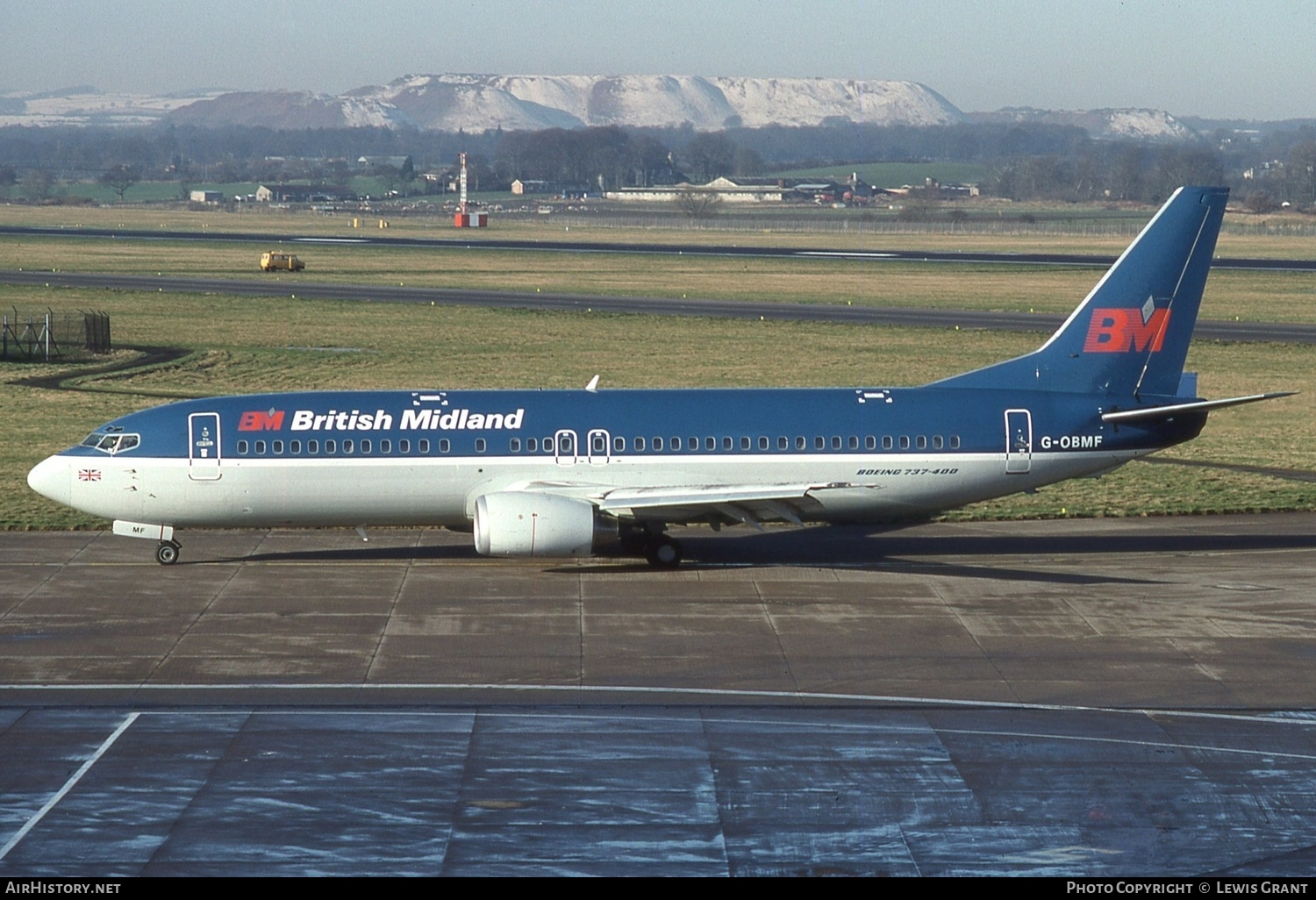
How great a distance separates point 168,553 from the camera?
34.5 metres

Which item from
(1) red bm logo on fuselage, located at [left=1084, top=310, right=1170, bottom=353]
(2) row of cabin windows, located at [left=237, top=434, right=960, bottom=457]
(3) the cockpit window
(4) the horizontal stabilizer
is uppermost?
(1) red bm logo on fuselage, located at [left=1084, top=310, right=1170, bottom=353]

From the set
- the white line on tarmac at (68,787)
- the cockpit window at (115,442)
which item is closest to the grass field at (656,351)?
the cockpit window at (115,442)

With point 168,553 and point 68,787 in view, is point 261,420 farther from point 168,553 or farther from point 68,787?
point 68,787

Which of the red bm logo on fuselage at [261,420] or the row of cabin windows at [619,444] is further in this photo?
the red bm logo on fuselage at [261,420]

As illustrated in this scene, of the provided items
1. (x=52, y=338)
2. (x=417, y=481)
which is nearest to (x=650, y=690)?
(x=417, y=481)

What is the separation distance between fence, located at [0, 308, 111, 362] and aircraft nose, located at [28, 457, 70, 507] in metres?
38.5

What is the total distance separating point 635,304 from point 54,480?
197 ft

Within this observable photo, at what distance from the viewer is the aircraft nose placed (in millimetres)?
33750

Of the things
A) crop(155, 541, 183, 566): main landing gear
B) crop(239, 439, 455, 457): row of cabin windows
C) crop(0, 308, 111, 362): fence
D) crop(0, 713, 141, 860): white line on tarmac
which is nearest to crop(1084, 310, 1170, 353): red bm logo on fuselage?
crop(239, 439, 455, 457): row of cabin windows

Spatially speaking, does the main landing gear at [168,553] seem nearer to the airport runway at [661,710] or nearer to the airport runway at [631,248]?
the airport runway at [661,710]

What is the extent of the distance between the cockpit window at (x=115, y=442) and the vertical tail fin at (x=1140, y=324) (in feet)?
62.4

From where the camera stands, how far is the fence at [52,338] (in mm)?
70500

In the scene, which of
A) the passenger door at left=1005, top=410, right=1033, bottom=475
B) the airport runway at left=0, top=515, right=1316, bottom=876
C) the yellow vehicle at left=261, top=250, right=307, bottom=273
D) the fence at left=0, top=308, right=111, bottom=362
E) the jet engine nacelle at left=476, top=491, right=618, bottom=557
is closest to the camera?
the airport runway at left=0, top=515, right=1316, bottom=876

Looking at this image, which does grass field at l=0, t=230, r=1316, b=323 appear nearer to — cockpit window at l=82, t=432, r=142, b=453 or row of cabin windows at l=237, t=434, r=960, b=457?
row of cabin windows at l=237, t=434, r=960, b=457
